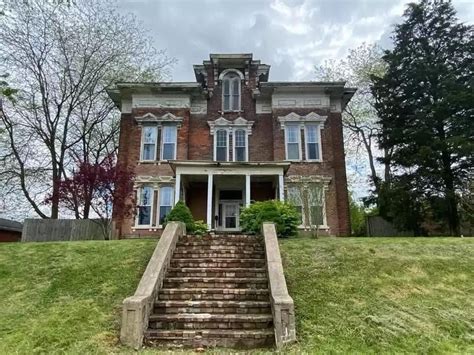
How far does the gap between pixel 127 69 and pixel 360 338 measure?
21.2m

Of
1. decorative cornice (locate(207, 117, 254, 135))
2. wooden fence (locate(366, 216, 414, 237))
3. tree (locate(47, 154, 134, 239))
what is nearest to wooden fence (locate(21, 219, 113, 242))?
tree (locate(47, 154, 134, 239))

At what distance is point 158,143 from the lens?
1956 cm

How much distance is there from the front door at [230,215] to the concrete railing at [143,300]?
30.2 ft

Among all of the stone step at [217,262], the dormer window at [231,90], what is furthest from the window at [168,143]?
the stone step at [217,262]

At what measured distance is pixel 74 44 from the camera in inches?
831

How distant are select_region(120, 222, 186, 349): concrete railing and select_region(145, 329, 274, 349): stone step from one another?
1.05ft

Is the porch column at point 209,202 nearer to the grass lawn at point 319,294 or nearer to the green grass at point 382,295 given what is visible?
the grass lawn at point 319,294

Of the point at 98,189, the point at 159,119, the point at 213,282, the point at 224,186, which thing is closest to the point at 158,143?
the point at 159,119

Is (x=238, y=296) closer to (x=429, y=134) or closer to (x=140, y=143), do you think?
(x=140, y=143)

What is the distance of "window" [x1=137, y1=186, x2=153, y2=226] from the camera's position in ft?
60.5

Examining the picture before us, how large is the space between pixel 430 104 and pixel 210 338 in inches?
672

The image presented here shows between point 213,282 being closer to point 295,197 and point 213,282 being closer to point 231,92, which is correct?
point 295,197

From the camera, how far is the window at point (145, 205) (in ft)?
60.5

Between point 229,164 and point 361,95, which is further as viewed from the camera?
point 361,95
